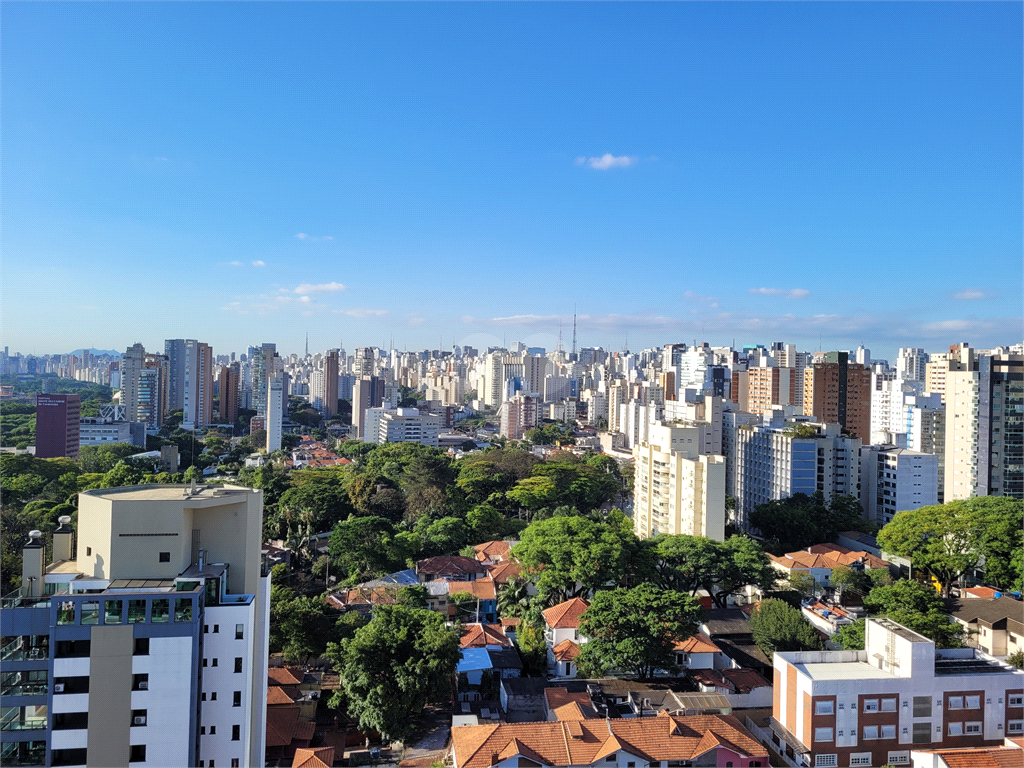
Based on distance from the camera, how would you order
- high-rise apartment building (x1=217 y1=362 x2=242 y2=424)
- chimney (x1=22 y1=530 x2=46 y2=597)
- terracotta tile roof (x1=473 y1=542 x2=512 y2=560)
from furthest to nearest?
high-rise apartment building (x1=217 y1=362 x2=242 y2=424), terracotta tile roof (x1=473 y1=542 x2=512 y2=560), chimney (x1=22 y1=530 x2=46 y2=597)

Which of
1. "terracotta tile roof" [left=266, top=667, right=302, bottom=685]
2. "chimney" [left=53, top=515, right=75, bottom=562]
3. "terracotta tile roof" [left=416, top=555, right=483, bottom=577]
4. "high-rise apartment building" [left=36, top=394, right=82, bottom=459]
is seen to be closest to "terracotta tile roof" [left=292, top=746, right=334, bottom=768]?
"terracotta tile roof" [left=266, top=667, right=302, bottom=685]

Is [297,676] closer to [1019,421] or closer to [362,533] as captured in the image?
[362,533]

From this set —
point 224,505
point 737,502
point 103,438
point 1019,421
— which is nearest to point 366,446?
point 103,438

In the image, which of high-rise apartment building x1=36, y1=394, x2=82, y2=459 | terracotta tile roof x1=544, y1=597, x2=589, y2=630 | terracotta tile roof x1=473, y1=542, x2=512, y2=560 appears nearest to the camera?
terracotta tile roof x1=544, y1=597, x2=589, y2=630

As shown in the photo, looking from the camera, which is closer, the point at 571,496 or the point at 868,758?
the point at 868,758

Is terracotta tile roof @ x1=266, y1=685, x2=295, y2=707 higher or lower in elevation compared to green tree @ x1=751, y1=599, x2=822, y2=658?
lower

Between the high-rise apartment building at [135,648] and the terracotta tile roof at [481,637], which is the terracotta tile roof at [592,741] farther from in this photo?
the terracotta tile roof at [481,637]

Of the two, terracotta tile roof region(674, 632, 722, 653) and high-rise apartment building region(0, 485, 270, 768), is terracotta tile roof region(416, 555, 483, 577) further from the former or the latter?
high-rise apartment building region(0, 485, 270, 768)

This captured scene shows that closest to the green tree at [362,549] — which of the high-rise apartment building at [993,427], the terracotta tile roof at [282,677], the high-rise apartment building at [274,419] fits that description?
the terracotta tile roof at [282,677]
